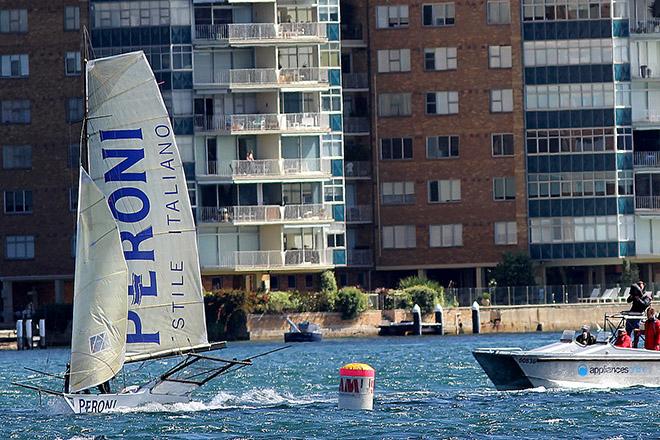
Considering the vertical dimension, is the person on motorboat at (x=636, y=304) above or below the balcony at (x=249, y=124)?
below

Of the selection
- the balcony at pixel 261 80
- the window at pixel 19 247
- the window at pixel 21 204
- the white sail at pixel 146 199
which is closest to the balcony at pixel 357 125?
the balcony at pixel 261 80

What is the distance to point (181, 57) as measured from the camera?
106875 millimetres

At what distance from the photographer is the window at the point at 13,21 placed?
363 feet

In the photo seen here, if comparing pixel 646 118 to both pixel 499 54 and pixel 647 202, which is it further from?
pixel 499 54

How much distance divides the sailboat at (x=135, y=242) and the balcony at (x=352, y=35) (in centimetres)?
6273

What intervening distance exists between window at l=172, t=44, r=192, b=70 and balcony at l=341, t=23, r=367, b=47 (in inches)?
474

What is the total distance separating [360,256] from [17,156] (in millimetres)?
19741

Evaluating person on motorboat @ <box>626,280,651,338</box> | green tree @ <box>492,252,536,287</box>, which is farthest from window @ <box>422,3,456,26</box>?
person on motorboat @ <box>626,280,651,338</box>

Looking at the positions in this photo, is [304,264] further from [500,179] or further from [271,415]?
[271,415]

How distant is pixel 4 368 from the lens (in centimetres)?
8119

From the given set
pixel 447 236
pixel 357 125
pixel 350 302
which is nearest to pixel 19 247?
pixel 350 302

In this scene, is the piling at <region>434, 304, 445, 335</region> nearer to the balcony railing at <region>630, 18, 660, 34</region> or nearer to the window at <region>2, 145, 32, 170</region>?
the balcony railing at <region>630, 18, 660, 34</region>

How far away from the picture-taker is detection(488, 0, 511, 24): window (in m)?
114

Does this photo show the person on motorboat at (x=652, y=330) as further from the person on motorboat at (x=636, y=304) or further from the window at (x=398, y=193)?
the window at (x=398, y=193)
